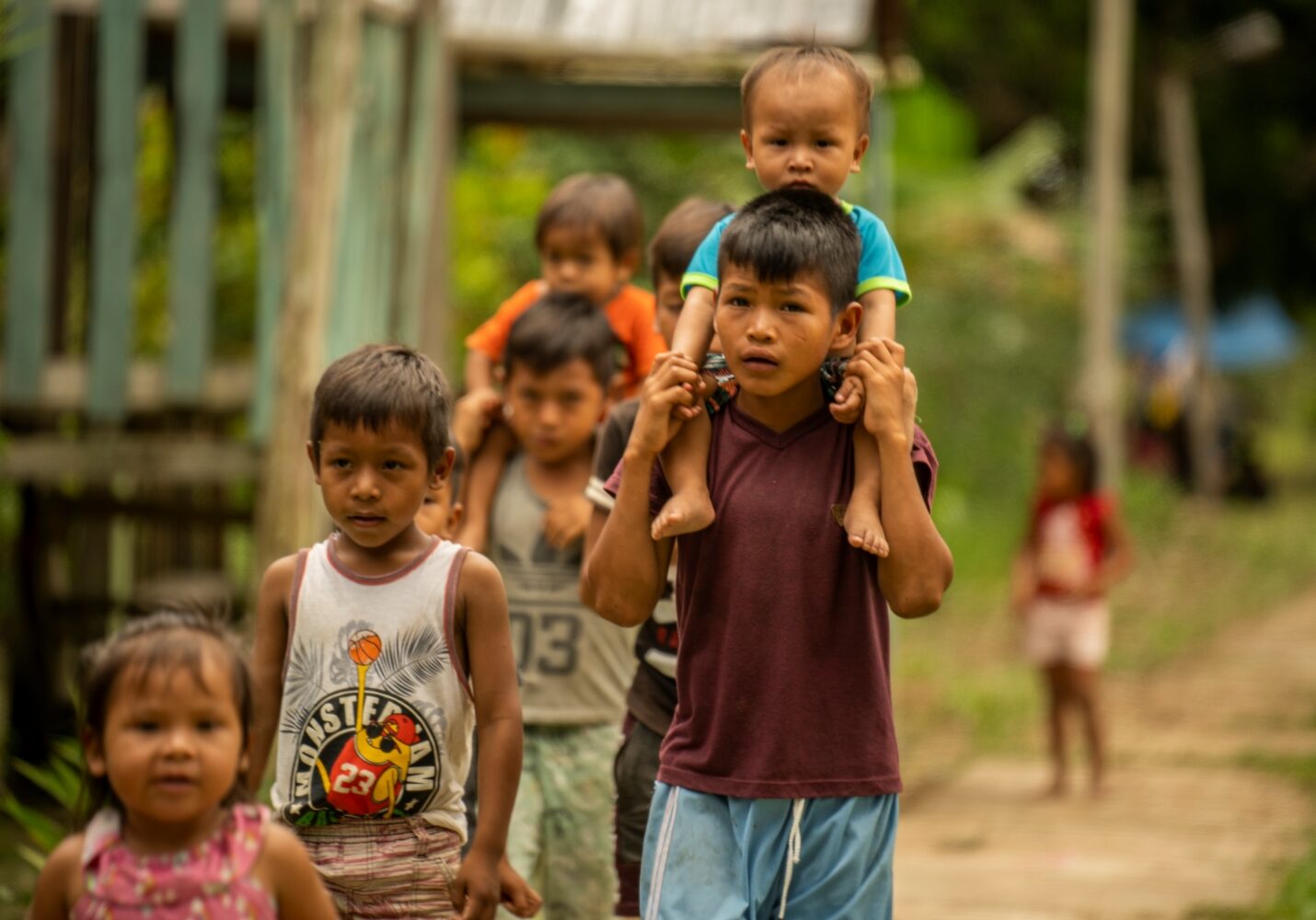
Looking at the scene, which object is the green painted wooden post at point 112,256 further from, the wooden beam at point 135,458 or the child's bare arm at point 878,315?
the child's bare arm at point 878,315

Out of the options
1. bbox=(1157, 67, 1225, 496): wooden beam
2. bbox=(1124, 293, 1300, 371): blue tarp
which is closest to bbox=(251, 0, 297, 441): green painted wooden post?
bbox=(1157, 67, 1225, 496): wooden beam

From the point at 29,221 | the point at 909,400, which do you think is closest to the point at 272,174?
the point at 29,221

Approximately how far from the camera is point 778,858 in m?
3.00

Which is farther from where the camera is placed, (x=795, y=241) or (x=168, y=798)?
(x=795, y=241)

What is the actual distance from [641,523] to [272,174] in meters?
3.77

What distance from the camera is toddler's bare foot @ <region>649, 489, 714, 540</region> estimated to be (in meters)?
2.95

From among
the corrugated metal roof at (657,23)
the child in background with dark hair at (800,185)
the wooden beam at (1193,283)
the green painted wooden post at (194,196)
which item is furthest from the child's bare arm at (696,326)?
the wooden beam at (1193,283)

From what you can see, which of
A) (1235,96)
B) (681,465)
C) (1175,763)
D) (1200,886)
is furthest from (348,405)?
(1235,96)

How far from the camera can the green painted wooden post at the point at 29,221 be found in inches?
251

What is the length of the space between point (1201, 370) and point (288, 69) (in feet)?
61.1

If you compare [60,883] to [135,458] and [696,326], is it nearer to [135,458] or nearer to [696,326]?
[696,326]

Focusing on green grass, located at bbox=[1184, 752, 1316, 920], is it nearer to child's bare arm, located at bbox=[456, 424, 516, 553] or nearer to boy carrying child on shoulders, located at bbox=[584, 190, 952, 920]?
child's bare arm, located at bbox=[456, 424, 516, 553]

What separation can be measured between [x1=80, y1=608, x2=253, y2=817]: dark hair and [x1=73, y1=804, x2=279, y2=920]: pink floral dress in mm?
58

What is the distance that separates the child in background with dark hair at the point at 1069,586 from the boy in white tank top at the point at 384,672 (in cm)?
527
